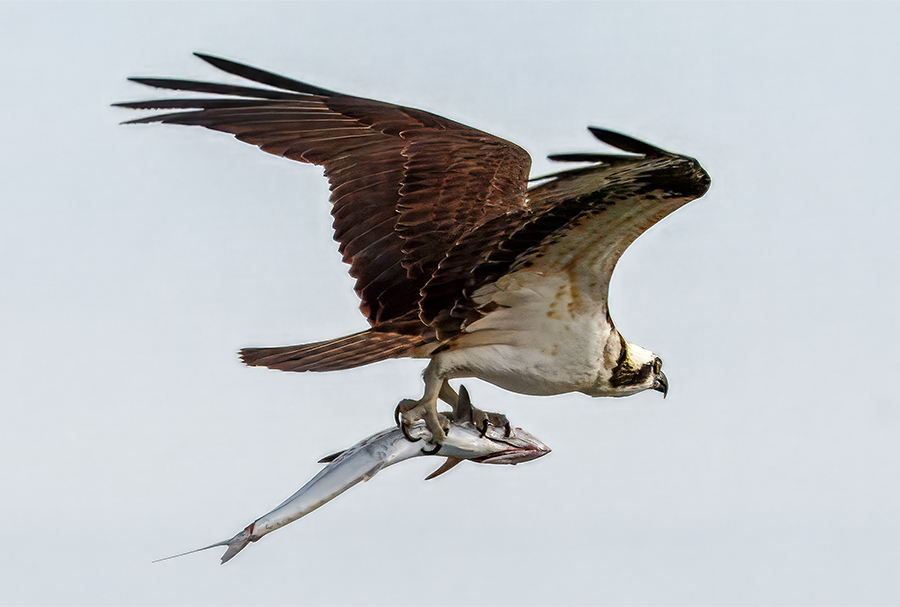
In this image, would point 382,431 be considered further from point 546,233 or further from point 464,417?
point 546,233

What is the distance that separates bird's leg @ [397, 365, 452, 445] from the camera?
6.50 meters

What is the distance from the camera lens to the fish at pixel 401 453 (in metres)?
6.20

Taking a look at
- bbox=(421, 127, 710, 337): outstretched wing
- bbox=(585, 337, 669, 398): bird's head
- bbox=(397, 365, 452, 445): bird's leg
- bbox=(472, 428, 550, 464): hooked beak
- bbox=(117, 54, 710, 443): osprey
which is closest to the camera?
bbox=(421, 127, 710, 337): outstretched wing

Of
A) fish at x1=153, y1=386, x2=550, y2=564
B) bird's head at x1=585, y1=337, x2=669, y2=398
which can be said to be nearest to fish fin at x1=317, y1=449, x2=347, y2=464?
fish at x1=153, y1=386, x2=550, y2=564

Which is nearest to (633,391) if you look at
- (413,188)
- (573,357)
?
(573,357)

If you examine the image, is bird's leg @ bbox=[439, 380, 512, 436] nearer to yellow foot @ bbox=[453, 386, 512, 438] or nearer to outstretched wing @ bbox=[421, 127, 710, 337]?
yellow foot @ bbox=[453, 386, 512, 438]

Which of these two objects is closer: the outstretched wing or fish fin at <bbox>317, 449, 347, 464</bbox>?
→ the outstretched wing

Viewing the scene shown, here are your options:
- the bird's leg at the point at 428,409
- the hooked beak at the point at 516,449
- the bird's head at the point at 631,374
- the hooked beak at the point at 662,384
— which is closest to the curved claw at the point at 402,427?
the bird's leg at the point at 428,409

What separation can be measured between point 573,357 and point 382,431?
1094mm

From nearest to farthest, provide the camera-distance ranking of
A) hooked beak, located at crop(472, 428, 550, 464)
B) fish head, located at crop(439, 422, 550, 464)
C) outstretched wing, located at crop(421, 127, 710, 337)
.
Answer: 1. outstretched wing, located at crop(421, 127, 710, 337)
2. fish head, located at crop(439, 422, 550, 464)
3. hooked beak, located at crop(472, 428, 550, 464)

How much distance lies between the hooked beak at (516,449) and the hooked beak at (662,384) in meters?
0.71

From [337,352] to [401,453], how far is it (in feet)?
2.17

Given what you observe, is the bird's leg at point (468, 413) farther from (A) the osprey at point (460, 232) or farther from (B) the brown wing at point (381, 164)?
(B) the brown wing at point (381, 164)

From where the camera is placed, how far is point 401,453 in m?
6.57
